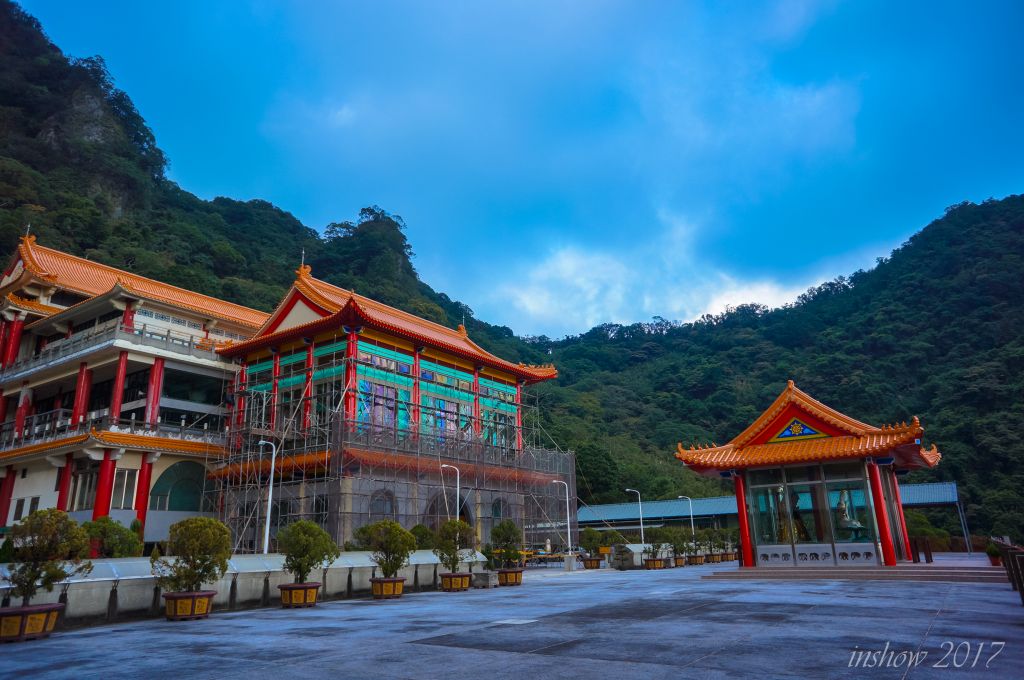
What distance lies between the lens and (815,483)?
19812 millimetres

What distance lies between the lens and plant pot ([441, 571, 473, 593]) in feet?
61.9

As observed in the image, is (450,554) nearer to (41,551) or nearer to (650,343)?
(41,551)

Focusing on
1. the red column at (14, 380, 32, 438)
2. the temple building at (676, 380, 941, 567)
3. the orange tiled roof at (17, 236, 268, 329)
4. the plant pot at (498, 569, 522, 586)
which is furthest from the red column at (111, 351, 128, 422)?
the temple building at (676, 380, 941, 567)

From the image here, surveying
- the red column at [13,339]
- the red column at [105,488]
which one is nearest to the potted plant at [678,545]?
the red column at [105,488]

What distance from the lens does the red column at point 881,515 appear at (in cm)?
1838

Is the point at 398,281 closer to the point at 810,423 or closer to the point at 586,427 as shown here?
the point at 586,427

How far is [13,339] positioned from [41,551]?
31582 millimetres

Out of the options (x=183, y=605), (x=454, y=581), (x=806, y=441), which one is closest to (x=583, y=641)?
(x=183, y=605)

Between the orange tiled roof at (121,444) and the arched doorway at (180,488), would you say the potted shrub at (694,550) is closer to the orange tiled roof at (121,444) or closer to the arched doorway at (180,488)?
the orange tiled roof at (121,444)

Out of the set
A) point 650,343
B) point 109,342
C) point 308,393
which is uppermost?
point 650,343

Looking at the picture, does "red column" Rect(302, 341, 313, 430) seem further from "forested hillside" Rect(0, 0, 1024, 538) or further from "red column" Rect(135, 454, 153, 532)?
"forested hillside" Rect(0, 0, 1024, 538)

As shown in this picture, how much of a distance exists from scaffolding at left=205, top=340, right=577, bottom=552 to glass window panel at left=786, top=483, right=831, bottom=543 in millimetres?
14765

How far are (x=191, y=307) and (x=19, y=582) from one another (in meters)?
27.6

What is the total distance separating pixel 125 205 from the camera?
69.2m
